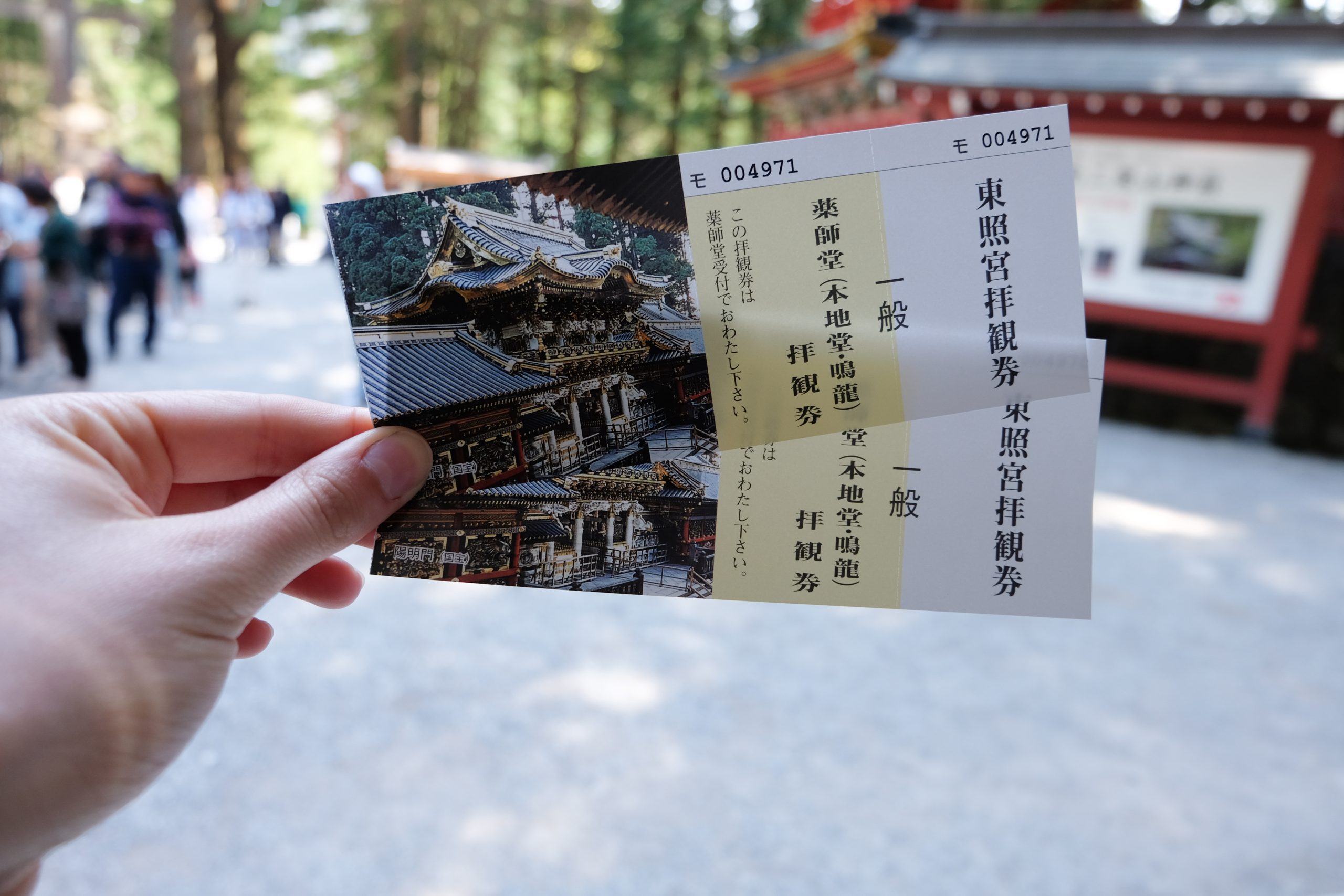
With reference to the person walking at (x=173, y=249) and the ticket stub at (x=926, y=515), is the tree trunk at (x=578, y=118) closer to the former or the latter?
the person walking at (x=173, y=249)

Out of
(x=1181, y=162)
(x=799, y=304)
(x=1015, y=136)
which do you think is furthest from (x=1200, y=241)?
(x=799, y=304)

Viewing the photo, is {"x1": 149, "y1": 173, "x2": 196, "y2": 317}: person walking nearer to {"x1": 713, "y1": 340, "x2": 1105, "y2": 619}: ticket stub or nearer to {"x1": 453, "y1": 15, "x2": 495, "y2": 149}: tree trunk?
{"x1": 713, "y1": 340, "x2": 1105, "y2": 619}: ticket stub

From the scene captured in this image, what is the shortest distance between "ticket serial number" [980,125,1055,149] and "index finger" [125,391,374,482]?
2.37ft

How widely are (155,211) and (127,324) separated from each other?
8.07ft

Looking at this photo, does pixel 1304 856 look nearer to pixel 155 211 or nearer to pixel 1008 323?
pixel 1008 323

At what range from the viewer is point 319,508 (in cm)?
83

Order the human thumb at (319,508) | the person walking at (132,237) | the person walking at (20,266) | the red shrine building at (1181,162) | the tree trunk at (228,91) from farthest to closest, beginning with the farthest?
1. the tree trunk at (228,91)
2. the red shrine building at (1181,162)
3. the person walking at (132,237)
4. the person walking at (20,266)
5. the human thumb at (319,508)

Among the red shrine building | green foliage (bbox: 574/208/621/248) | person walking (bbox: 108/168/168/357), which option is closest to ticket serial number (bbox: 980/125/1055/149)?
green foliage (bbox: 574/208/621/248)

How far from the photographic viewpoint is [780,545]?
888 millimetres

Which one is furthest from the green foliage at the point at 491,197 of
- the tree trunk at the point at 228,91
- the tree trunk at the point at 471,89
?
the tree trunk at the point at 471,89

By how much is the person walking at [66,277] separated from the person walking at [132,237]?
0.56 metres

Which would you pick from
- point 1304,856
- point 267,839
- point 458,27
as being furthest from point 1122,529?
point 458,27

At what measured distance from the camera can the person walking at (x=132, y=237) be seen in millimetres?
5484

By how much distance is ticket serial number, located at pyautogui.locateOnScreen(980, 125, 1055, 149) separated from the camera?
805 mm
